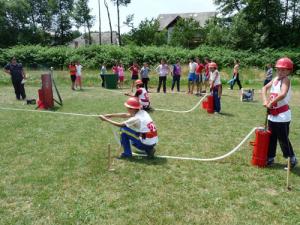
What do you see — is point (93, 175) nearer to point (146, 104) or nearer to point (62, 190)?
point (62, 190)

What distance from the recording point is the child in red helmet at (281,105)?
18.6 feet

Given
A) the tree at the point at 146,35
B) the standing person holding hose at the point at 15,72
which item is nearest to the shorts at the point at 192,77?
the standing person holding hose at the point at 15,72

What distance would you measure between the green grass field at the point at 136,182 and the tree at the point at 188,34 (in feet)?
150

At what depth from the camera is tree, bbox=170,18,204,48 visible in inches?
2114

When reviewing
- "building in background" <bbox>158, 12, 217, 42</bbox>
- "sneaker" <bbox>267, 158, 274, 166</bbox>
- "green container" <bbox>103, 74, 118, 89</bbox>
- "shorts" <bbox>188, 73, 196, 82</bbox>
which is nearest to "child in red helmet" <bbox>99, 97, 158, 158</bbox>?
"sneaker" <bbox>267, 158, 274, 166</bbox>

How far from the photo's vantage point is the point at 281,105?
5.88 metres

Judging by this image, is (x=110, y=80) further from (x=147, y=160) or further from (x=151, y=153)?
(x=147, y=160)

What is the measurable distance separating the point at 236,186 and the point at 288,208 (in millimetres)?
916

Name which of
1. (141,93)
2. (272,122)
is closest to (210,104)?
(141,93)

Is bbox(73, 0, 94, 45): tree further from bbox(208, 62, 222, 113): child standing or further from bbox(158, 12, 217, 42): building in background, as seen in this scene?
bbox(208, 62, 222, 113): child standing

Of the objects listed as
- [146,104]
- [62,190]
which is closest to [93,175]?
[62,190]

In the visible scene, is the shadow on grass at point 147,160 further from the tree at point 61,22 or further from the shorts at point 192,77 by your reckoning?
the tree at point 61,22

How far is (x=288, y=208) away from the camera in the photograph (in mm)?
4660

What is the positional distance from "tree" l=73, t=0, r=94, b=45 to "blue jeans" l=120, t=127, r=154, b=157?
6073 centimetres
